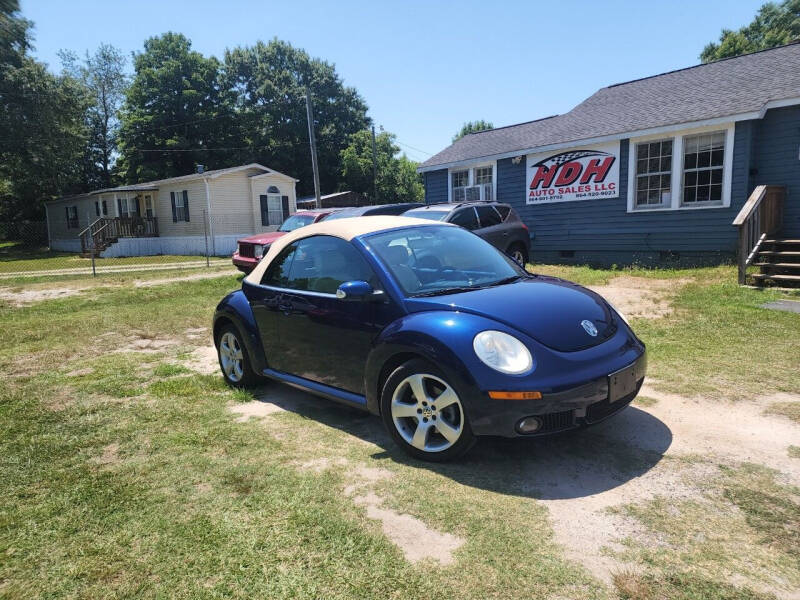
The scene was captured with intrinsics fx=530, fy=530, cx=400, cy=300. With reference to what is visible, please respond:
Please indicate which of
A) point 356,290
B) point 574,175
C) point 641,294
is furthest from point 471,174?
point 356,290

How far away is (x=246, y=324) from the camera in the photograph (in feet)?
15.3

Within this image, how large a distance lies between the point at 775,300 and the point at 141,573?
8.77m

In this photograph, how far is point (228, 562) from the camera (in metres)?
2.37

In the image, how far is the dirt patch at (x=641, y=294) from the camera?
773 centimetres

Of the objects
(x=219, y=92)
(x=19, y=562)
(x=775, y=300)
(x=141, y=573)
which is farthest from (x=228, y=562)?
(x=219, y=92)

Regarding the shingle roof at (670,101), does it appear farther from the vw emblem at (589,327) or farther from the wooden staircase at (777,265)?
the vw emblem at (589,327)

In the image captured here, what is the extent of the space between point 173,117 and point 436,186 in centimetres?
3389

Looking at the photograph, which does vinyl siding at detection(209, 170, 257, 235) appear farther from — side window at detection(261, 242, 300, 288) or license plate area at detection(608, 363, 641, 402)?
license plate area at detection(608, 363, 641, 402)

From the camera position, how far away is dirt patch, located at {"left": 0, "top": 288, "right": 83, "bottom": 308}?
11516 mm

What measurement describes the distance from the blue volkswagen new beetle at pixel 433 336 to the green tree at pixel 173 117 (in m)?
43.0

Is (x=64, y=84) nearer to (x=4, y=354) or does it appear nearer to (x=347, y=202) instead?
(x=347, y=202)

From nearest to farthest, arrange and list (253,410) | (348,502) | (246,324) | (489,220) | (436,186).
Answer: (348,502) < (253,410) < (246,324) < (489,220) < (436,186)

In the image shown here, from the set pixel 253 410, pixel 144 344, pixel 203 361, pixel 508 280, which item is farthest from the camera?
pixel 144 344

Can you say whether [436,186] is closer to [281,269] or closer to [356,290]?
[281,269]
